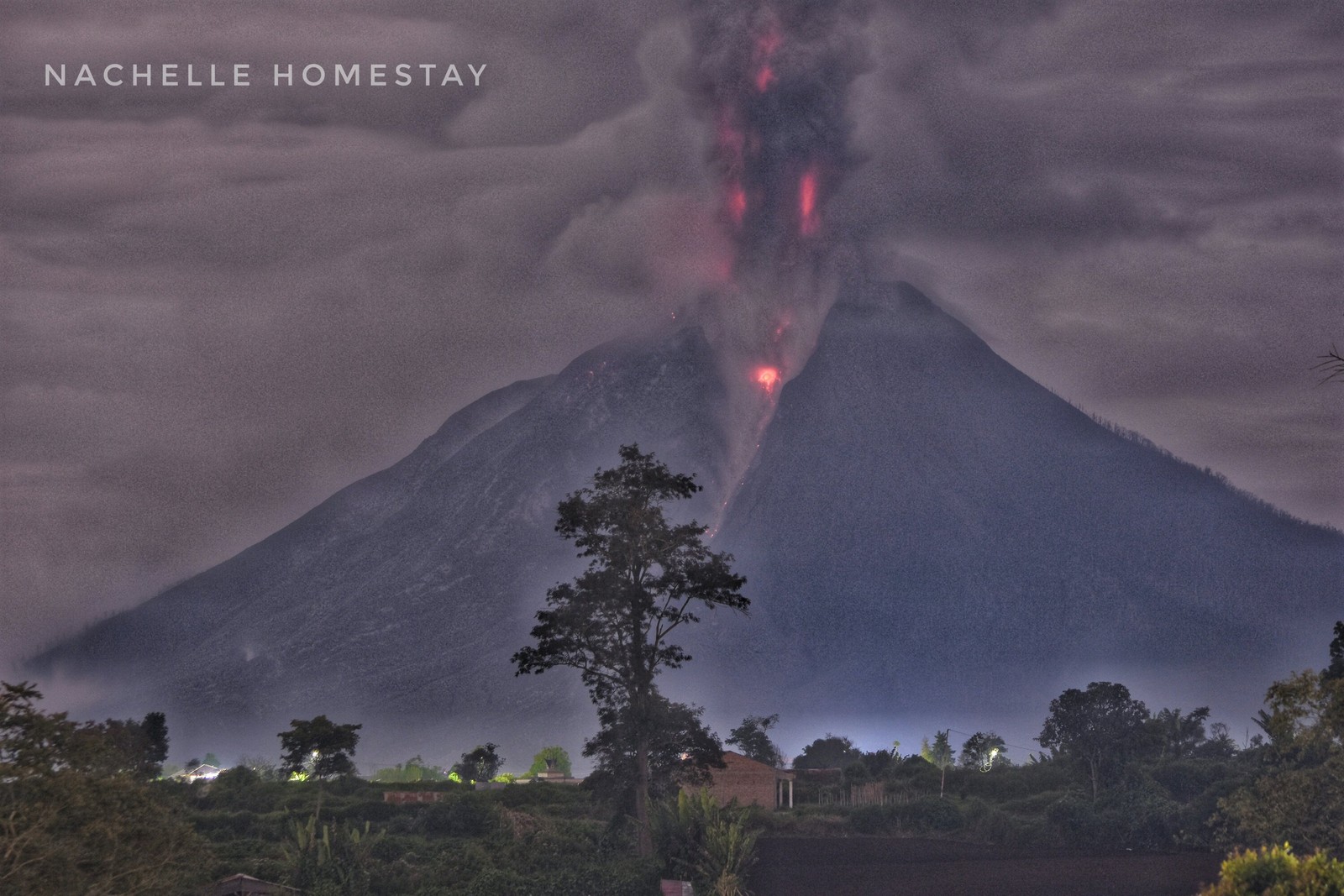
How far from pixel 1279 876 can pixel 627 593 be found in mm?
26606

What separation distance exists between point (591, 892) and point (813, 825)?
134 feet

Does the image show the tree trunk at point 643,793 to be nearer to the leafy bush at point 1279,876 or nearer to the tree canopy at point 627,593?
the tree canopy at point 627,593

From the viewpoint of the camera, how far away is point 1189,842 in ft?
201

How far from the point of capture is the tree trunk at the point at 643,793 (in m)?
42.4

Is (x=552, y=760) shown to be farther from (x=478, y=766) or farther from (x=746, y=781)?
(x=746, y=781)

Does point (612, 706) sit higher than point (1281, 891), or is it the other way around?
point (612, 706)

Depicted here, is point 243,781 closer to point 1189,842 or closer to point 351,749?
point 351,749

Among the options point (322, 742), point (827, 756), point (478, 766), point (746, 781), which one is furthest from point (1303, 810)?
point (827, 756)

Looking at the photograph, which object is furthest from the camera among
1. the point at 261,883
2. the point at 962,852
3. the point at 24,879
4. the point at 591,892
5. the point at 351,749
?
the point at 351,749

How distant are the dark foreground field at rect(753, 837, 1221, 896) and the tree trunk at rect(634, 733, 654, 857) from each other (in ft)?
12.3

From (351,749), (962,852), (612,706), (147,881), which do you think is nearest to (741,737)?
(351,749)

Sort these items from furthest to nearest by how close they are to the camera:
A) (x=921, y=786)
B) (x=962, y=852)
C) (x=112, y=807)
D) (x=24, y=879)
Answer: (x=921, y=786), (x=962, y=852), (x=112, y=807), (x=24, y=879)

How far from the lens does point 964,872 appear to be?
1994 inches

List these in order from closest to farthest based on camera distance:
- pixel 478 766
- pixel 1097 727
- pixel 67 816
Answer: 1. pixel 67 816
2. pixel 1097 727
3. pixel 478 766
